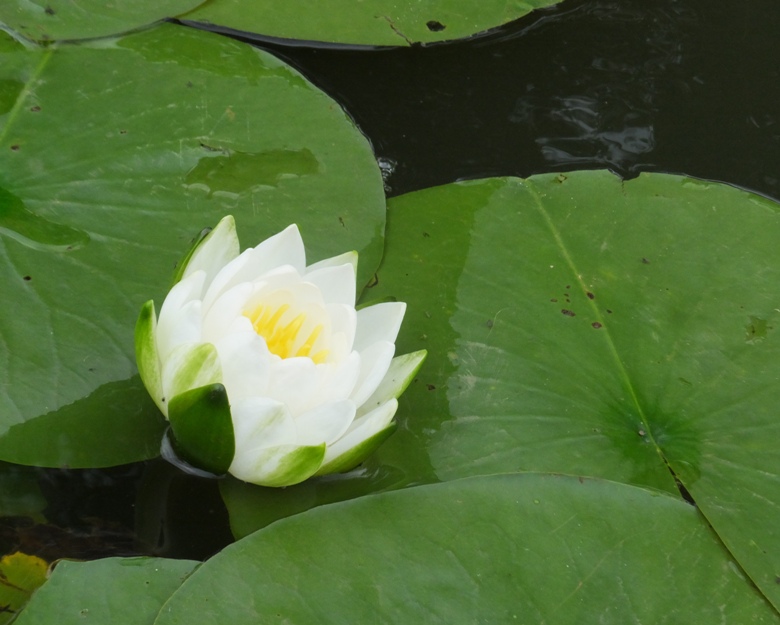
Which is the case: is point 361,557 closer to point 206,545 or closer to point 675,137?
point 206,545

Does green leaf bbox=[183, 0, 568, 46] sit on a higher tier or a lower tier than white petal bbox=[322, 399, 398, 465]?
higher

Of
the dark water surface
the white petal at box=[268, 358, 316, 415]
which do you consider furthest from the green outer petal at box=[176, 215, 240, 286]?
the dark water surface

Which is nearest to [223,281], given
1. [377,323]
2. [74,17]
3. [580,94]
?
[377,323]

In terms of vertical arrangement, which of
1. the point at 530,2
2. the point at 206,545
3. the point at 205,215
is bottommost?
the point at 206,545

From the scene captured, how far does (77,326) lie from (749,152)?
1.85m

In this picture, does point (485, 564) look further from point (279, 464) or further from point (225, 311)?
point (225, 311)

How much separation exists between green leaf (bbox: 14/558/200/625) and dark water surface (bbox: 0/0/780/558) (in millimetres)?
1115

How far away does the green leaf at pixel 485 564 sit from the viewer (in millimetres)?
1188

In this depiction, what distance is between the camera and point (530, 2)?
2262 millimetres

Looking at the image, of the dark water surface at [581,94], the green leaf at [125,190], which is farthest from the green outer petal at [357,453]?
the dark water surface at [581,94]

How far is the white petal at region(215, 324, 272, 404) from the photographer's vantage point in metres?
1.23

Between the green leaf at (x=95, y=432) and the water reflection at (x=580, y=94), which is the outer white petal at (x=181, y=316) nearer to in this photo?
the green leaf at (x=95, y=432)

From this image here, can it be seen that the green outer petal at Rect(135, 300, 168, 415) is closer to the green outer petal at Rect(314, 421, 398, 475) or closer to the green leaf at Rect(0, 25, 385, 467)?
the green leaf at Rect(0, 25, 385, 467)

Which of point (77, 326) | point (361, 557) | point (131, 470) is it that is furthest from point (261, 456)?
point (77, 326)
